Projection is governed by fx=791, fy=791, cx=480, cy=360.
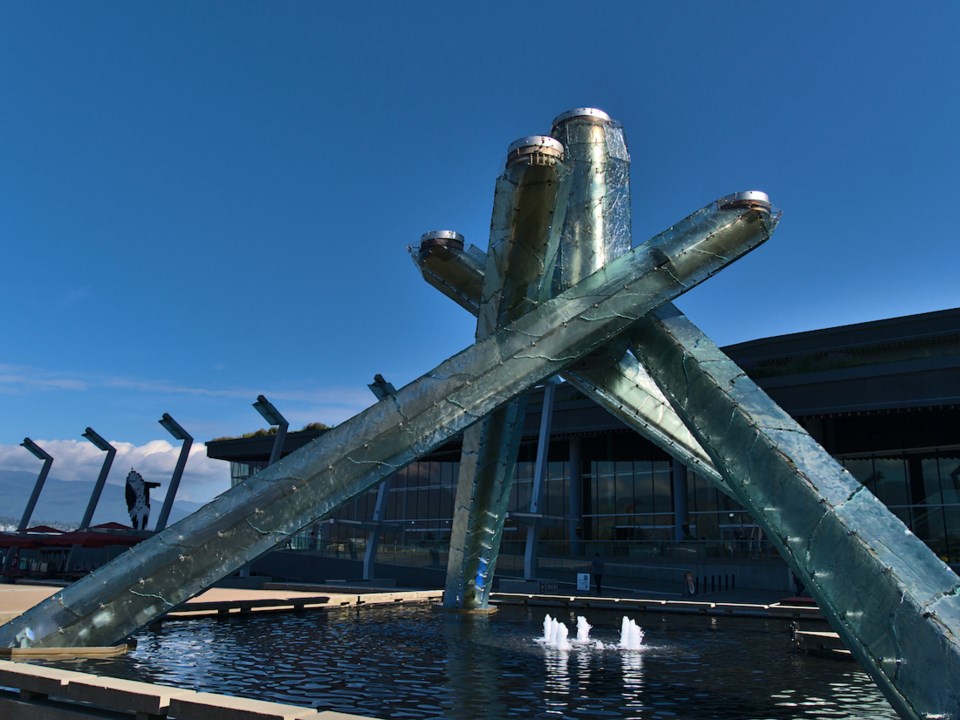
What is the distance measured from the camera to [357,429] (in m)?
11.1

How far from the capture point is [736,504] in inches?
1399

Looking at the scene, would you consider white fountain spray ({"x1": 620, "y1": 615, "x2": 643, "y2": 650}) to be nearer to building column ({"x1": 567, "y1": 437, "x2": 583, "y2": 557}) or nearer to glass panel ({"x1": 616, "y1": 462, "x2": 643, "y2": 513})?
building column ({"x1": 567, "y1": 437, "x2": 583, "y2": 557})

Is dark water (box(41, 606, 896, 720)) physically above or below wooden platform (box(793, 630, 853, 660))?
below

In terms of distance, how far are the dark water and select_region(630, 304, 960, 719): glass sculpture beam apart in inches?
46.7

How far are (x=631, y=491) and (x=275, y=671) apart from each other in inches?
1227

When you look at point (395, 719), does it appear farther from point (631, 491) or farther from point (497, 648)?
point (631, 491)

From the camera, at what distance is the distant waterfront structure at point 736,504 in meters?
28.1

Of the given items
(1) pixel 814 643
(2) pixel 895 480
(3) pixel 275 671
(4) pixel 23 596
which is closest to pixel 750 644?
(1) pixel 814 643

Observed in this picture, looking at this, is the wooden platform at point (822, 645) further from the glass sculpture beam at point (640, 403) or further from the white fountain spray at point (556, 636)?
the white fountain spray at point (556, 636)

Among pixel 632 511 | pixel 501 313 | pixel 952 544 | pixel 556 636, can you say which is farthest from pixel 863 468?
pixel 501 313

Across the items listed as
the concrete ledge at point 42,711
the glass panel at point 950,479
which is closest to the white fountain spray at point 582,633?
the concrete ledge at point 42,711

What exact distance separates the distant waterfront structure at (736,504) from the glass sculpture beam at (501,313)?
31.3ft

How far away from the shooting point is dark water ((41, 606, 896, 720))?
8102 mm

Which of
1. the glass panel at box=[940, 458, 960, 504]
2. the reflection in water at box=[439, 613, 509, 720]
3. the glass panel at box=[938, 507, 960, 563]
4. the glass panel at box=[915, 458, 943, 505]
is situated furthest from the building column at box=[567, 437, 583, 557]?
the reflection in water at box=[439, 613, 509, 720]
